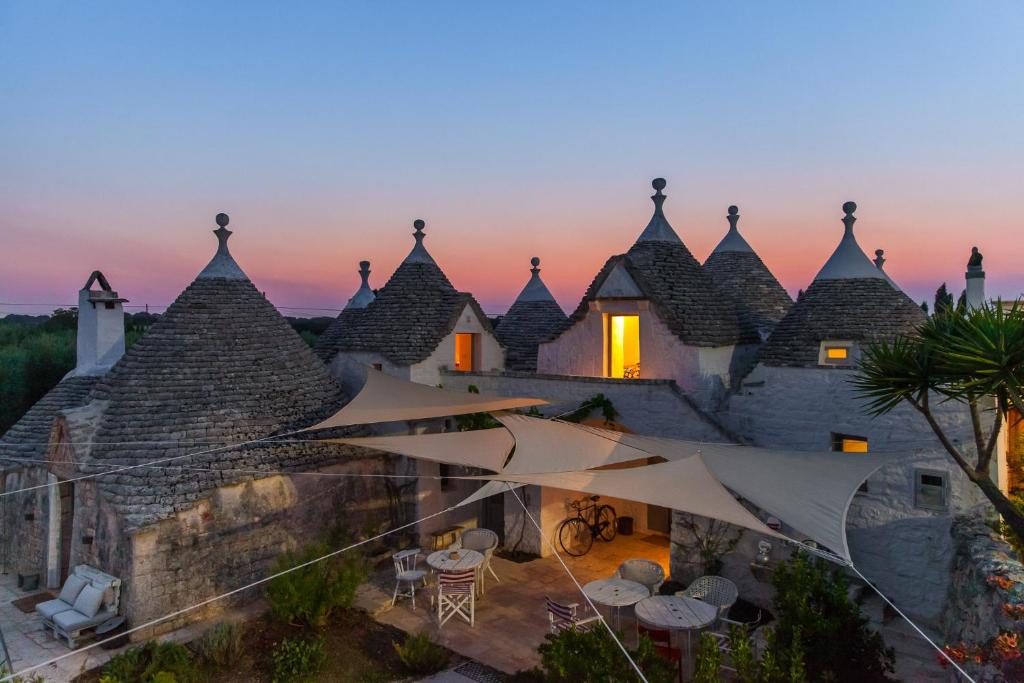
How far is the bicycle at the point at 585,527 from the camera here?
49.8 feet

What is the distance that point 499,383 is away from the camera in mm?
16562

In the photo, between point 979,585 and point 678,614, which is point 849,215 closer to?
point 979,585

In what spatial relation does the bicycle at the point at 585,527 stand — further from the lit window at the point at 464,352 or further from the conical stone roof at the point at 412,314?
the lit window at the point at 464,352

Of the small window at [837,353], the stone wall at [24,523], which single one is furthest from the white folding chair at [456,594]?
the small window at [837,353]

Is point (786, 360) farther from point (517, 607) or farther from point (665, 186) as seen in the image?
point (517, 607)

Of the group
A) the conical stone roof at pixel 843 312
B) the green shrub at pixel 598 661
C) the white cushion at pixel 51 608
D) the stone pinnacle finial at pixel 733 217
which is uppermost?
the stone pinnacle finial at pixel 733 217

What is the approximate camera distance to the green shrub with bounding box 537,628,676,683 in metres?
7.53

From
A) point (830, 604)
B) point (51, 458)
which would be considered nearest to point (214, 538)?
point (51, 458)

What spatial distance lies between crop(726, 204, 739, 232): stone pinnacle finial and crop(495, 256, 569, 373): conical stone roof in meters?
6.57

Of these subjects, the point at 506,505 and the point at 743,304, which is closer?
the point at 506,505

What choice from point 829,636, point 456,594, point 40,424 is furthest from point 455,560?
point 40,424

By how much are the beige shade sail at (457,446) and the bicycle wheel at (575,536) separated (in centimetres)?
385

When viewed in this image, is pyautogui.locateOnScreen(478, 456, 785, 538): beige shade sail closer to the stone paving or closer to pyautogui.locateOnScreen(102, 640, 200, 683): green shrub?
the stone paving

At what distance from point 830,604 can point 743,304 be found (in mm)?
11353
